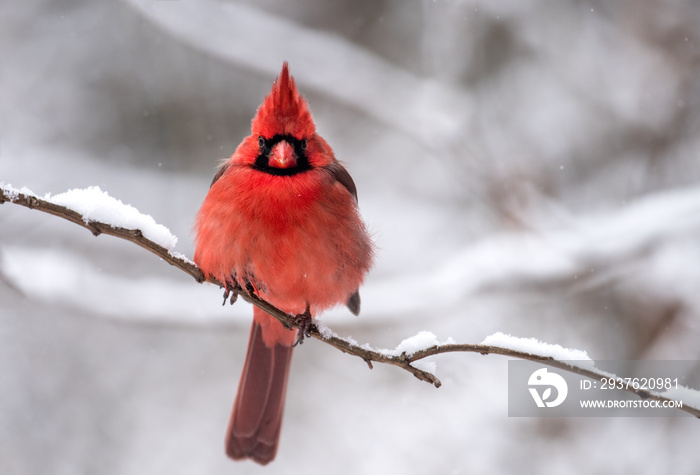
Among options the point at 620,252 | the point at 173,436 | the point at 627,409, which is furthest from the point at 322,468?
the point at 620,252

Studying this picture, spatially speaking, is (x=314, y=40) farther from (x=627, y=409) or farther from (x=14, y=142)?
(x=627, y=409)

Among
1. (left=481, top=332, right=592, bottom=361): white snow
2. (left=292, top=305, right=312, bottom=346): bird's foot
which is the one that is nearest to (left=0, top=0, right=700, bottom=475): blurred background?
(left=292, top=305, right=312, bottom=346): bird's foot

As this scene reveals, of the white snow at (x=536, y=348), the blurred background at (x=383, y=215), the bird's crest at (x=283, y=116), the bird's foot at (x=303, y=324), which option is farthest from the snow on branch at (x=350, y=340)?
the blurred background at (x=383, y=215)

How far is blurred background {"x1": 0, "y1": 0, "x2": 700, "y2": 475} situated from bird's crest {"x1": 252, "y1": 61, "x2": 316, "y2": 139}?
1.29m

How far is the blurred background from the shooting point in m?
3.79

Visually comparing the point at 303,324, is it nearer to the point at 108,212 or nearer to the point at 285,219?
the point at 285,219

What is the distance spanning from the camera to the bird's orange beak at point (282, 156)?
7.12 ft

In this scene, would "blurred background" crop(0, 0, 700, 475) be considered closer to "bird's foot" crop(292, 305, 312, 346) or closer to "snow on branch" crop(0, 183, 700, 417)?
"bird's foot" crop(292, 305, 312, 346)

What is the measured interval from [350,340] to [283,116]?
94cm

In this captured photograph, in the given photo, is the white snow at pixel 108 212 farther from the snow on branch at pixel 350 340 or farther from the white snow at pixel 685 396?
the white snow at pixel 685 396

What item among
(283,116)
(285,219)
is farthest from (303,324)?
(283,116)

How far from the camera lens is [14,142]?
4.15 meters

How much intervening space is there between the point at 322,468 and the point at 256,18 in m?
3.39

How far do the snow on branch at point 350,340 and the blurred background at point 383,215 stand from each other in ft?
5.97
